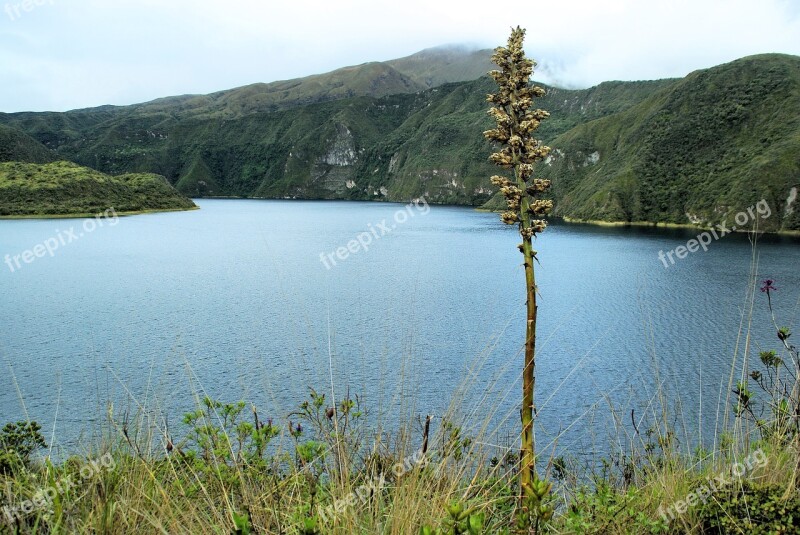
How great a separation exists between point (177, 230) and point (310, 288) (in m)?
58.6

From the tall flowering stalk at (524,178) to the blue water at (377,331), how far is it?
805 mm

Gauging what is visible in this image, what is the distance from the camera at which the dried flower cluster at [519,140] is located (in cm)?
259

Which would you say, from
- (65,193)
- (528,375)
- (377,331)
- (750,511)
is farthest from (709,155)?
(528,375)

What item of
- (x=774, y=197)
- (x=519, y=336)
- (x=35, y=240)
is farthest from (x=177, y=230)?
(x=774, y=197)

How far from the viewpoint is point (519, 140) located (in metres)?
2.64

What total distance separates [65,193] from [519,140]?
137 metres

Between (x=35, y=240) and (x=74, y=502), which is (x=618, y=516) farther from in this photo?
(x=35, y=240)

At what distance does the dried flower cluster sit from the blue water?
3.87 ft

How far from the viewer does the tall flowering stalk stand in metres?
2.49

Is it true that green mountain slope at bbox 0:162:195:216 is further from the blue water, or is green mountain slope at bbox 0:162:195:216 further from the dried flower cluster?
the dried flower cluster

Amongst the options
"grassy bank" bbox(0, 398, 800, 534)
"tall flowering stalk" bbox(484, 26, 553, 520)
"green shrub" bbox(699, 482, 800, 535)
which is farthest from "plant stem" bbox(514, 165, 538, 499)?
"green shrub" bbox(699, 482, 800, 535)

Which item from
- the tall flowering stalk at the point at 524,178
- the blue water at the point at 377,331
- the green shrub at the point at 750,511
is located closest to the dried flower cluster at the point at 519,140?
the tall flowering stalk at the point at 524,178

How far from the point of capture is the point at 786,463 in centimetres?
394

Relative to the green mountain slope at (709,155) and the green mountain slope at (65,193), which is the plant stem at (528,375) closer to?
the green mountain slope at (709,155)
